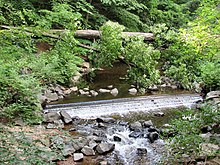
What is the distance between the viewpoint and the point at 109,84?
9688 mm

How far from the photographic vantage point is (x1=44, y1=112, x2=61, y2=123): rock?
625 centimetres

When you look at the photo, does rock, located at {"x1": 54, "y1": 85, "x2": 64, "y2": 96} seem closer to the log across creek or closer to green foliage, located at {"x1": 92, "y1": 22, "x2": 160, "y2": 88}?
the log across creek

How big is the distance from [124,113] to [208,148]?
340cm

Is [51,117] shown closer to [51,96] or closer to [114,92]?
[51,96]

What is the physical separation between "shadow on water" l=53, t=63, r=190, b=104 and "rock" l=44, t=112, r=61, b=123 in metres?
1.14

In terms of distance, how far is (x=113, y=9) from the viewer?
13609mm

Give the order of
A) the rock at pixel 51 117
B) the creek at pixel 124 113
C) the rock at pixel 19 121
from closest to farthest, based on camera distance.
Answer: the rock at pixel 19 121, the creek at pixel 124 113, the rock at pixel 51 117

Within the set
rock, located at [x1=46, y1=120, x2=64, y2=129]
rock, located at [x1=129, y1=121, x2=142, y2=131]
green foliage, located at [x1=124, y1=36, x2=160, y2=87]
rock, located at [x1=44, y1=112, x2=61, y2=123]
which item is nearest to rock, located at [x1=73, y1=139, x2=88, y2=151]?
rock, located at [x1=46, y1=120, x2=64, y2=129]

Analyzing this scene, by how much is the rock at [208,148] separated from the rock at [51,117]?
352 centimetres

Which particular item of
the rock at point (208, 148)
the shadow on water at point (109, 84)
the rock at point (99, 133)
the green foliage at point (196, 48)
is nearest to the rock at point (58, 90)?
the shadow on water at point (109, 84)

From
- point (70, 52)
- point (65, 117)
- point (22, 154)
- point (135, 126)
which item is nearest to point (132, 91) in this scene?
point (70, 52)

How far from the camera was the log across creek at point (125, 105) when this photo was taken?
714 cm

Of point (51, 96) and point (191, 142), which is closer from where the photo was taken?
point (191, 142)

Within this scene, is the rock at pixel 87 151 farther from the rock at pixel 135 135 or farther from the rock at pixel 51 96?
the rock at pixel 51 96
